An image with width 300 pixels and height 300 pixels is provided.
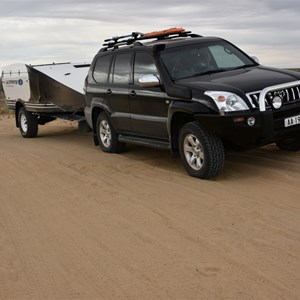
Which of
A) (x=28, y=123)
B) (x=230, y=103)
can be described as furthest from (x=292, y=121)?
(x=28, y=123)

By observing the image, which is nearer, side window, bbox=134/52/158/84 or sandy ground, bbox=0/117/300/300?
sandy ground, bbox=0/117/300/300

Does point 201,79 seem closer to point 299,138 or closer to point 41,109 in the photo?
point 299,138

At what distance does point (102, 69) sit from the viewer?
935 cm

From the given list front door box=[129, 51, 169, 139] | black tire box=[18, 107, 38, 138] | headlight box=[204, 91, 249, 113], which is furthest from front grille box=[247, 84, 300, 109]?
black tire box=[18, 107, 38, 138]

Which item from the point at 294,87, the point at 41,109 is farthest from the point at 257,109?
the point at 41,109

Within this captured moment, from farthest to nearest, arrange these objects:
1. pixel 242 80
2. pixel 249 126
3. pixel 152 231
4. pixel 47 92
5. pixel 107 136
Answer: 1. pixel 47 92
2. pixel 107 136
3. pixel 242 80
4. pixel 249 126
5. pixel 152 231

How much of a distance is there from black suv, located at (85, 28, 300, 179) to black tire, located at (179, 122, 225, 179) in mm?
13

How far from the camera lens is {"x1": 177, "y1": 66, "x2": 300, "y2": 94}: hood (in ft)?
21.6

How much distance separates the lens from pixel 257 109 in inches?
254

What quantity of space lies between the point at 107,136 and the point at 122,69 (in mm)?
1485

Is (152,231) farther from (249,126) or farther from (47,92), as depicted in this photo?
(47,92)

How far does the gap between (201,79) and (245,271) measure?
3.73 meters

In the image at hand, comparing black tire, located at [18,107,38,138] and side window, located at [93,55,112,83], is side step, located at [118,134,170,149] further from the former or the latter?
black tire, located at [18,107,38,138]

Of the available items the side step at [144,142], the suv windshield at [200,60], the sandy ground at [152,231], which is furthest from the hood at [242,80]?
the sandy ground at [152,231]
